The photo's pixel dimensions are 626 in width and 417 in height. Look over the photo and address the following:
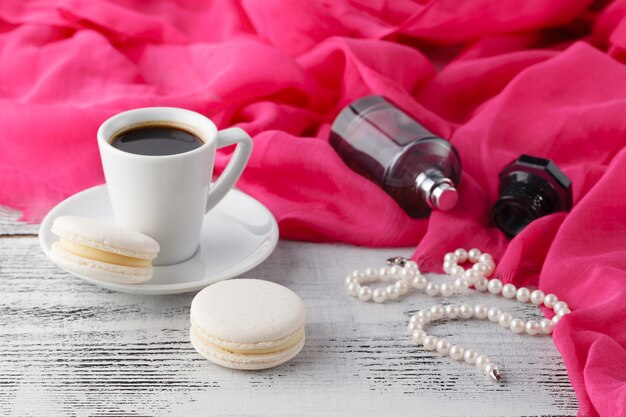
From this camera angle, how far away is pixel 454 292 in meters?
1.19

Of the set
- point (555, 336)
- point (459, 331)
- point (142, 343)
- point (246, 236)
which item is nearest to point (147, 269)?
point (142, 343)

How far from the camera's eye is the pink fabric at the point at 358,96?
1.27 metres

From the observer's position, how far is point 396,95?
4.93 feet

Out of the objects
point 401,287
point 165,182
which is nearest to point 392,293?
point 401,287

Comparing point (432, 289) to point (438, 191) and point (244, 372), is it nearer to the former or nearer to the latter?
point (438, 191)

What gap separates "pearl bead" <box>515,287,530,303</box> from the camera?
1.17 metres

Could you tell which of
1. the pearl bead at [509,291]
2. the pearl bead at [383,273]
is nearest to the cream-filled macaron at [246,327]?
the pearl bead at [383,273]

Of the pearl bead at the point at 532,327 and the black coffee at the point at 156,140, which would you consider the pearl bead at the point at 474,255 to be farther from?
the black coffee at the point at 156,140

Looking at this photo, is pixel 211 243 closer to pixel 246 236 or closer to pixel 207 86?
pixel 246 236

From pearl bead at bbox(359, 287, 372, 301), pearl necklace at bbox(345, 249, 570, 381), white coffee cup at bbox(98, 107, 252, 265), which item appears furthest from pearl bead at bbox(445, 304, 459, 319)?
white coffee cup at bbox(98, 107, 252, 265)

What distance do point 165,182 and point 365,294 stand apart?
1.03ft

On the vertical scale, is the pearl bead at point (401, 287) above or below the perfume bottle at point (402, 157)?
below

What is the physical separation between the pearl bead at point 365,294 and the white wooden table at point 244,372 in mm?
11

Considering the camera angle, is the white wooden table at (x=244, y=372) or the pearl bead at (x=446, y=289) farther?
the pearl bead at (x=446, y=289)
